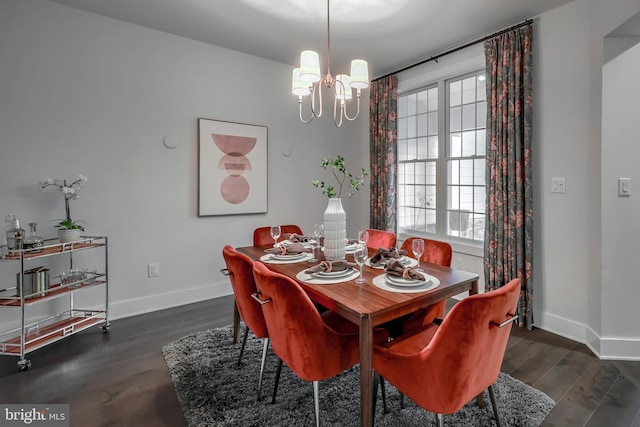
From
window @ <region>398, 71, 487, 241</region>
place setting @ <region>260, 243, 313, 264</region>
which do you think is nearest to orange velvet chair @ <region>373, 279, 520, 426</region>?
place setting @ <region>260, 243, 313, 264</region>

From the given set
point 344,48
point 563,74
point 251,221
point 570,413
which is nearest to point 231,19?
point 344,48

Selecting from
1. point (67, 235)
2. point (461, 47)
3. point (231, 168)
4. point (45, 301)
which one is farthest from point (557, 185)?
point (45, 301)

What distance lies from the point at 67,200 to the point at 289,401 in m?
2.35

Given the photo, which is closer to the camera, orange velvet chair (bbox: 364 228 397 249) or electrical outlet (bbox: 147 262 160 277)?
orange velvet chair (bbox: 364 228 397 249)

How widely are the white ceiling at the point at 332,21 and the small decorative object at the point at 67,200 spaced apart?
150 cm

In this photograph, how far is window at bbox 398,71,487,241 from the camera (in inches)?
129

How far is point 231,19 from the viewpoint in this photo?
2.82 meters

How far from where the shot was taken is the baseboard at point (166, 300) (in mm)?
2977

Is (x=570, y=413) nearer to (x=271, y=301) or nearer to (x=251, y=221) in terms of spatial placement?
(x=271, y=301)

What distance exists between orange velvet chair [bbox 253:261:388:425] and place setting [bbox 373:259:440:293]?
0.29 meters

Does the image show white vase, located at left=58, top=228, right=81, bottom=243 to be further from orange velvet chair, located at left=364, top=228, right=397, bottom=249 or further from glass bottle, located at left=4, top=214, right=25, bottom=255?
orange velvet chair, located at left=364, top=228, right=397, bottom=249

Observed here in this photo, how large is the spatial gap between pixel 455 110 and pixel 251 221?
263 cm

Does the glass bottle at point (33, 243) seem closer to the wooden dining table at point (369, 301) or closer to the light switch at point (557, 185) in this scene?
the wooden dining table at point (369, 301)

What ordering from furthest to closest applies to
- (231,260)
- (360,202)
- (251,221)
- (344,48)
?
(360,202) → (251,221) → (344,48) → (231,260)
